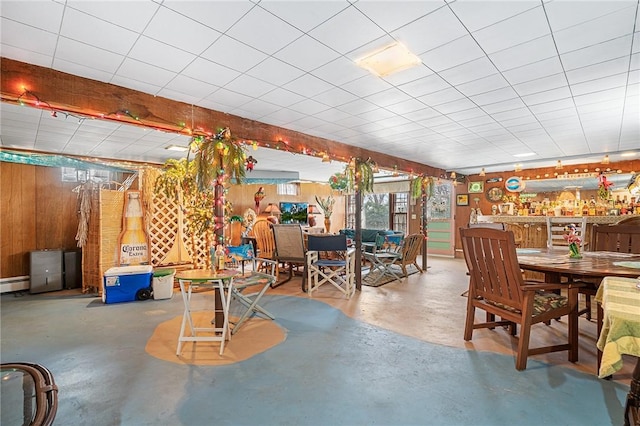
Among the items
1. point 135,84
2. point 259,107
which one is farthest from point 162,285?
point 259,107

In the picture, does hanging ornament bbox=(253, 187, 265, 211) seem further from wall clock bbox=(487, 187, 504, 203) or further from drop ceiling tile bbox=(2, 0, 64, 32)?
drop ceiling tile bbox=(2, 0, 64, 32)

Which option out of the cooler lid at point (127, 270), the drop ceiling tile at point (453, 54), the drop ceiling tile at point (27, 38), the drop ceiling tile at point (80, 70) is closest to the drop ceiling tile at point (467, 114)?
the drop ceiling tile at point (453, 54)

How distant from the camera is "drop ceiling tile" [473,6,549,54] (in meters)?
2.00

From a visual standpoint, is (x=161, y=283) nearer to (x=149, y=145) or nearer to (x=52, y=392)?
(x=149, y=145)

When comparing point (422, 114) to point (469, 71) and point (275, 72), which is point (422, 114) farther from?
point (275, 72)

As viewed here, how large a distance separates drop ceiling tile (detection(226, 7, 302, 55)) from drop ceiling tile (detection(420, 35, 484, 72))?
1.08 meters

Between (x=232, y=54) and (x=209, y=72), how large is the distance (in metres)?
0.41

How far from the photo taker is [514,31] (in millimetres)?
2145

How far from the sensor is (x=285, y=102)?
340 centimetres

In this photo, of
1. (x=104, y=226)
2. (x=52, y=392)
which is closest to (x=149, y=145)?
(x=104, y=226)

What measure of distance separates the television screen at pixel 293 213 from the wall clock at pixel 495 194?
5286 mm

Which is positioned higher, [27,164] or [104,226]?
[27,164]

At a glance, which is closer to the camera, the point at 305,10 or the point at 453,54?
the point at 305,10

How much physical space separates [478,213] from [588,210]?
2.97m
